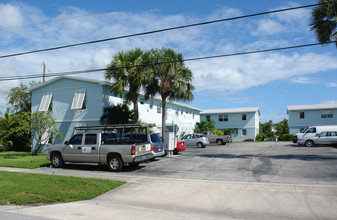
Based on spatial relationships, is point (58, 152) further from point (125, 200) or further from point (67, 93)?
point (67, 93)

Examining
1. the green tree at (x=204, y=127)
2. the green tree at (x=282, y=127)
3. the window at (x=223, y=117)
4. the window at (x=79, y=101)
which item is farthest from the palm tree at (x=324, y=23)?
the green tree at (x=282, y=127)

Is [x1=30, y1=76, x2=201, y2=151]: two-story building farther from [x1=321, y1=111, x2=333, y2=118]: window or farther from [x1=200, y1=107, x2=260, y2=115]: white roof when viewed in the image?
[x1=321, y1=111, x2=333, y2=118]: window

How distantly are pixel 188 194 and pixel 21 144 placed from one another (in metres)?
25.6

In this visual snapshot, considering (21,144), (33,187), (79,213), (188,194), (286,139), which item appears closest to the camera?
(79,213)

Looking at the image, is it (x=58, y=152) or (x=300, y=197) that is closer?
(x=300, y=197)

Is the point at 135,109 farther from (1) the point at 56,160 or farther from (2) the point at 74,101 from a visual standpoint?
(1) the point at 56,160

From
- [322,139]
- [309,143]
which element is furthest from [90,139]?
[322,139]

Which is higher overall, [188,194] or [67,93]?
[67,93]

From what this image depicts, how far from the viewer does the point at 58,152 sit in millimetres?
14430

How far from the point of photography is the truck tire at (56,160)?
566 inches

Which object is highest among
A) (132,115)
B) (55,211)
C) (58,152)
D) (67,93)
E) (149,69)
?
(149,69)

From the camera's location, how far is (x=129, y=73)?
2170 centimetres

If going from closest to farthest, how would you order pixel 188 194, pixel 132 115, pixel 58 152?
pixel 188 194 < pixel 58 152 < pixel 132 115

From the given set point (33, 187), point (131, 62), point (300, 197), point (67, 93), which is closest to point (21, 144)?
point (67, 93)
